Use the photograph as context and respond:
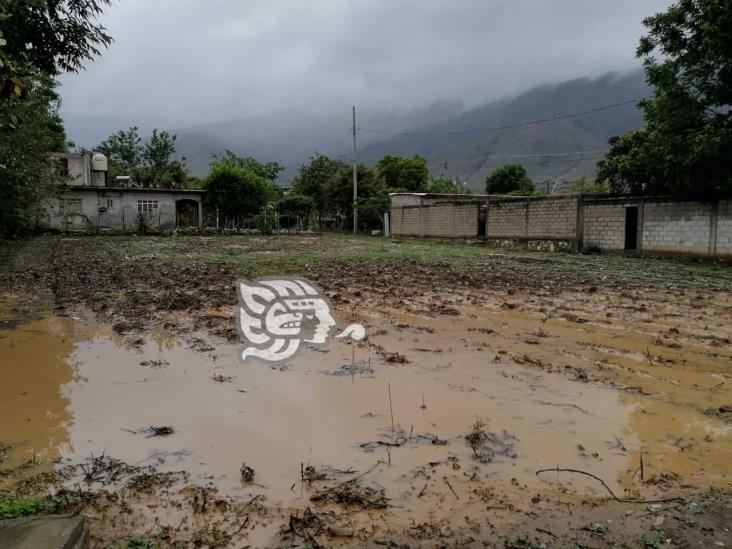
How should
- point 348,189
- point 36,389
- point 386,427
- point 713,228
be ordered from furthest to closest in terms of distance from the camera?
point 348,189, point 713,228, point 36,389, point 386,427

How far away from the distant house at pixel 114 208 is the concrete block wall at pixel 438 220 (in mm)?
12668

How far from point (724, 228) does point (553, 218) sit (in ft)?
18.2

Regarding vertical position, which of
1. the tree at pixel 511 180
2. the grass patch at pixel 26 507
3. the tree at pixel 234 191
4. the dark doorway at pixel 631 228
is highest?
the tree at pixel 511 180

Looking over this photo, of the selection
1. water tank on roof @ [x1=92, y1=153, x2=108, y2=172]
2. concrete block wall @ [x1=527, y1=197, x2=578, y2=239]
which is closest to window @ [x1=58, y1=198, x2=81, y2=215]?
water tank on roof @ [x1=92, y1=153, x2=108, y2=172]

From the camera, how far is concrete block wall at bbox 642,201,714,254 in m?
14.4

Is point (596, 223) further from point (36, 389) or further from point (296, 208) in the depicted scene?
point (296, 208)

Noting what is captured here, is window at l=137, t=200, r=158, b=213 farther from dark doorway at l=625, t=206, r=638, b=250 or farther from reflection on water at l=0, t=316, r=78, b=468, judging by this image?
reflection on water at l=0, t=316, r=78, b=468

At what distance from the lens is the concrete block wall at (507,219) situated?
20.1 m

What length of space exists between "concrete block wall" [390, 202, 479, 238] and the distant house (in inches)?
499

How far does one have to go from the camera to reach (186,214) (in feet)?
113

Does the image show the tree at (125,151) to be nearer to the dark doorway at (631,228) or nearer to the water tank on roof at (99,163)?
the water tank on roof at (99,163)

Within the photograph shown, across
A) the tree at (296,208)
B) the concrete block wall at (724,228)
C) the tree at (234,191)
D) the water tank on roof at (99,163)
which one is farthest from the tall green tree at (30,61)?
the water tank on roof at (99,163)

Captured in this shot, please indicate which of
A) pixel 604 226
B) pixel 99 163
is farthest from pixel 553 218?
pixel 99 163

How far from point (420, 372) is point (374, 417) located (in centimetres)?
99
